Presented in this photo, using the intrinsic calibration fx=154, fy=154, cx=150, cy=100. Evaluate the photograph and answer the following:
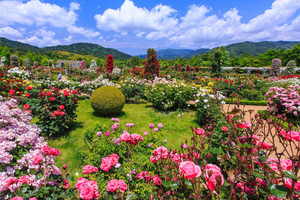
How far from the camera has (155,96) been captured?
7676 mm

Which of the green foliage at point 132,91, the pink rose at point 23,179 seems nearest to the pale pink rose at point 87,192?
the pink rose at point 23,179

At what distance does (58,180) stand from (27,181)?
0.76 ft

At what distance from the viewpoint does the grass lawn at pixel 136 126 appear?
12.1 feet

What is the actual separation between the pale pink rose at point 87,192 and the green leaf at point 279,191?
40.8 inches

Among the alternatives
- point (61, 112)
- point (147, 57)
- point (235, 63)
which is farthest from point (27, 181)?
point (235, 63)

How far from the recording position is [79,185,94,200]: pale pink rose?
3.14 ft

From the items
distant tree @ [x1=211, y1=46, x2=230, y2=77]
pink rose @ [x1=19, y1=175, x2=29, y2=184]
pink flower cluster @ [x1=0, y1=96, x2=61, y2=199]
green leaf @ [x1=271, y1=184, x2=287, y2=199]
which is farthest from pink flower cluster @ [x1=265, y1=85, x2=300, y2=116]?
distant tree @ [x1=211, y1=46, x2=230, y2=77]

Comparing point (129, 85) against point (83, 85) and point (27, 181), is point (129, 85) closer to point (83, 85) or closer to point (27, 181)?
point (83, 85)

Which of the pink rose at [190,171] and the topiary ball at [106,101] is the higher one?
the pink rose at [190,171]

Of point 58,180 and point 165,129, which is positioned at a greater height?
point 58,180

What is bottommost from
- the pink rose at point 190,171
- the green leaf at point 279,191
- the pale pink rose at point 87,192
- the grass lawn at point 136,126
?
the grass lawn at point 136,126

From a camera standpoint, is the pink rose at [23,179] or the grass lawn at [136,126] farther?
the grass lawn at [136,126]

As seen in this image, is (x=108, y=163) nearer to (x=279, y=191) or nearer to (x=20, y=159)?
(x=20, y=159)

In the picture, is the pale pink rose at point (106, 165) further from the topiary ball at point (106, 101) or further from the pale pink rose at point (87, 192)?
the topiary ball at point (106, 101)
